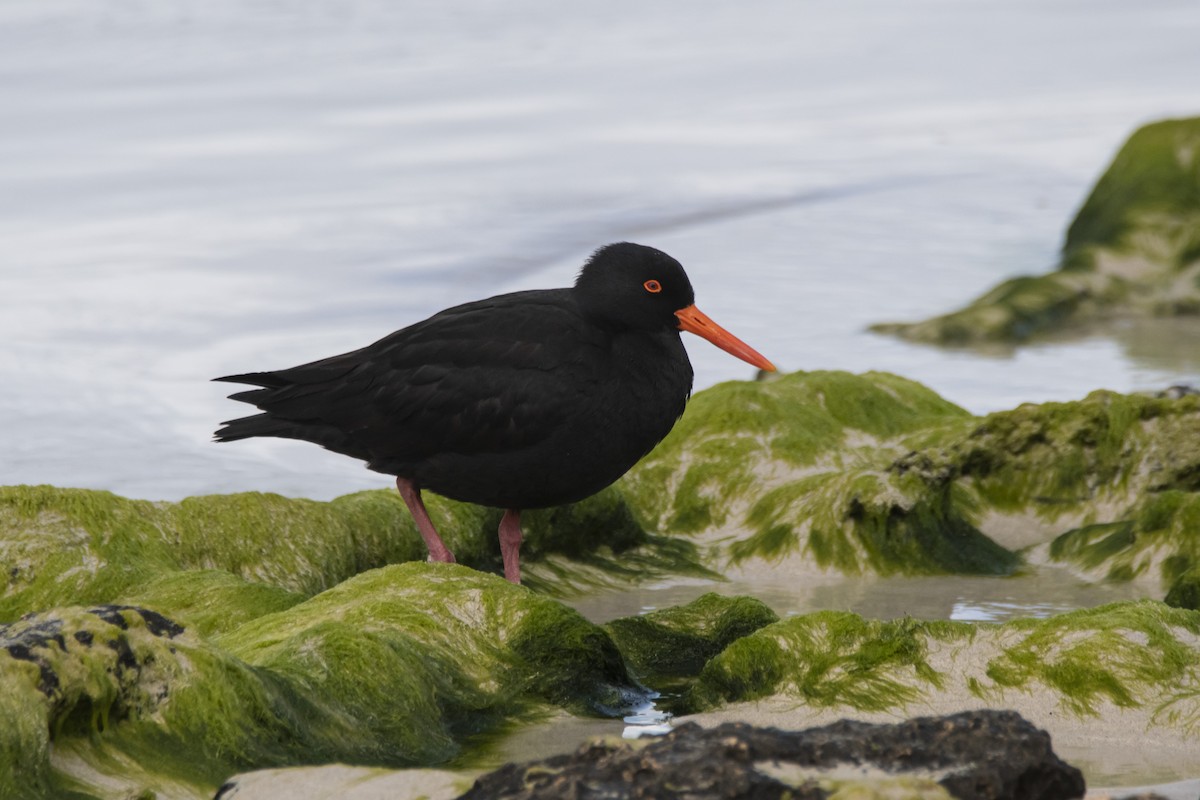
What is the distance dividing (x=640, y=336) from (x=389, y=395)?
95 centimetres

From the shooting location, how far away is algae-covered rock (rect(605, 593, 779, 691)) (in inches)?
210

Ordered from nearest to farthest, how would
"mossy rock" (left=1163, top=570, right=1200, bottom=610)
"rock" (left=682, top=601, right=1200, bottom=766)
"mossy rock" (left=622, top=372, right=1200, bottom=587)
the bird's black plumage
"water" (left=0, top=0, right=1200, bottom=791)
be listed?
1. "rock" (left=682, top=601, right=1200, bottom=766)
2. "mossy rock" (left=1163, top=570, right=1200, bottom=610)
3. the bird's black plumage
4. "mossy rock" (left=622, top=372, right=1200, bottom=587)
5. "water" (left=0, top=0, right=1200, bottom=791)

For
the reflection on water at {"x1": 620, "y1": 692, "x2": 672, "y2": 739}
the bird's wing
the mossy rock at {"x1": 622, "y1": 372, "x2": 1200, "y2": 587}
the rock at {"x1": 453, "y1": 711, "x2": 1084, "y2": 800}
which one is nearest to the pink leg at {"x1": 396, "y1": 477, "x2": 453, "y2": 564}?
the bird's wing

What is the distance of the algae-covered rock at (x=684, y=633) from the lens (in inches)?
210

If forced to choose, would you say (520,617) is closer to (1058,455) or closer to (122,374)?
(1058,455)

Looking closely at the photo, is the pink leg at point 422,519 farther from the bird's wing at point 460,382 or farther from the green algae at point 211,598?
the green algae at point 211,598

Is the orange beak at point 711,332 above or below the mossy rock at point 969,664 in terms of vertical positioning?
above

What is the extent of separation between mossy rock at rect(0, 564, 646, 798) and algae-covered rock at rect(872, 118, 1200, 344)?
22.0 feet

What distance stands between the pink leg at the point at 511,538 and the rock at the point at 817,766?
117 inches

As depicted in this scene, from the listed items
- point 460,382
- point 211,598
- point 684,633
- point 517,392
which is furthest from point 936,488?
point 211,598

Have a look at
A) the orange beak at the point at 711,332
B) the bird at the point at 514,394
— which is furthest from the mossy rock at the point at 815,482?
the bird at the point at 514,394

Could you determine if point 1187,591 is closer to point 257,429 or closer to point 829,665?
point 829,665

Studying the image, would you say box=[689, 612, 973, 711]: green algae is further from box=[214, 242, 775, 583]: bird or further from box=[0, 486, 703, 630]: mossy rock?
box=[0, 486, 703, 630]: mossy rock

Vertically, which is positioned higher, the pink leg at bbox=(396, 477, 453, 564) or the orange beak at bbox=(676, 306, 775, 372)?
the orange beak at bbox=(676, 306, 775, 372)
